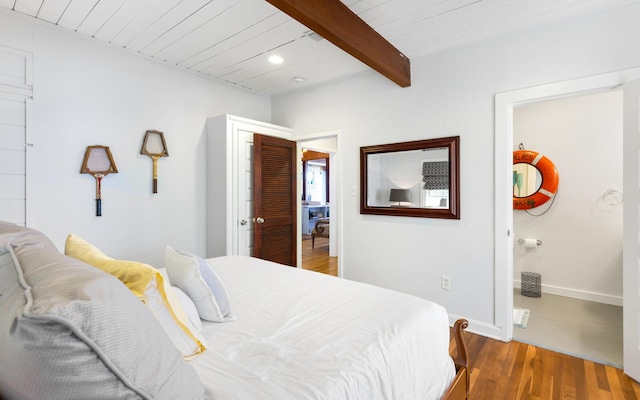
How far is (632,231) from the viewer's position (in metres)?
2.07

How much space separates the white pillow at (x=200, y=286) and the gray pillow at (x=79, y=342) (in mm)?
647

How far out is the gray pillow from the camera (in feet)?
1.63

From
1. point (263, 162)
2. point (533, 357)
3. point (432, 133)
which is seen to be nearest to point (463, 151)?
point (432, 133)

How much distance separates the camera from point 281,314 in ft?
4.68

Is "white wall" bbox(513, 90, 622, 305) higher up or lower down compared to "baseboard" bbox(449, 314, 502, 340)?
higher up

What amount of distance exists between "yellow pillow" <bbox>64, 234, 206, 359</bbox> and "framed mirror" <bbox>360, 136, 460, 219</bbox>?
246 centimetres

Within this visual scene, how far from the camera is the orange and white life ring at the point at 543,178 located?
3719 mm

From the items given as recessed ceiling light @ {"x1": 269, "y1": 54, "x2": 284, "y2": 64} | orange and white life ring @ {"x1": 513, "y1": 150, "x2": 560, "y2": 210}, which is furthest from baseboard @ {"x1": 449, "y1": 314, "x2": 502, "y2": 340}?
recessed ceiling light @ {"x1": 269, "y1": 54, "x2": 284, "y2": 64}

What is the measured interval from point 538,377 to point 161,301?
2452mm

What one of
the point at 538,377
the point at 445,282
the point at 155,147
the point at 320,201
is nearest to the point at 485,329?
the point at 445,282

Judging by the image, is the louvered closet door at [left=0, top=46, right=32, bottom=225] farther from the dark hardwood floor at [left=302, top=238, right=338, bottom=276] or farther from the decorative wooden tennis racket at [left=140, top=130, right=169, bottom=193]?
the dark hardwood floor at [left=302, top=238, right=338, bottom=276]

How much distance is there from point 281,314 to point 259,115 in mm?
3348

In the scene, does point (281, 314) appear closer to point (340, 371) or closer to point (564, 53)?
point (340, 371)

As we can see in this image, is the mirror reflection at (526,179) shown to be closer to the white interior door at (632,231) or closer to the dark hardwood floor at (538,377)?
the white interior door at (632,231)
